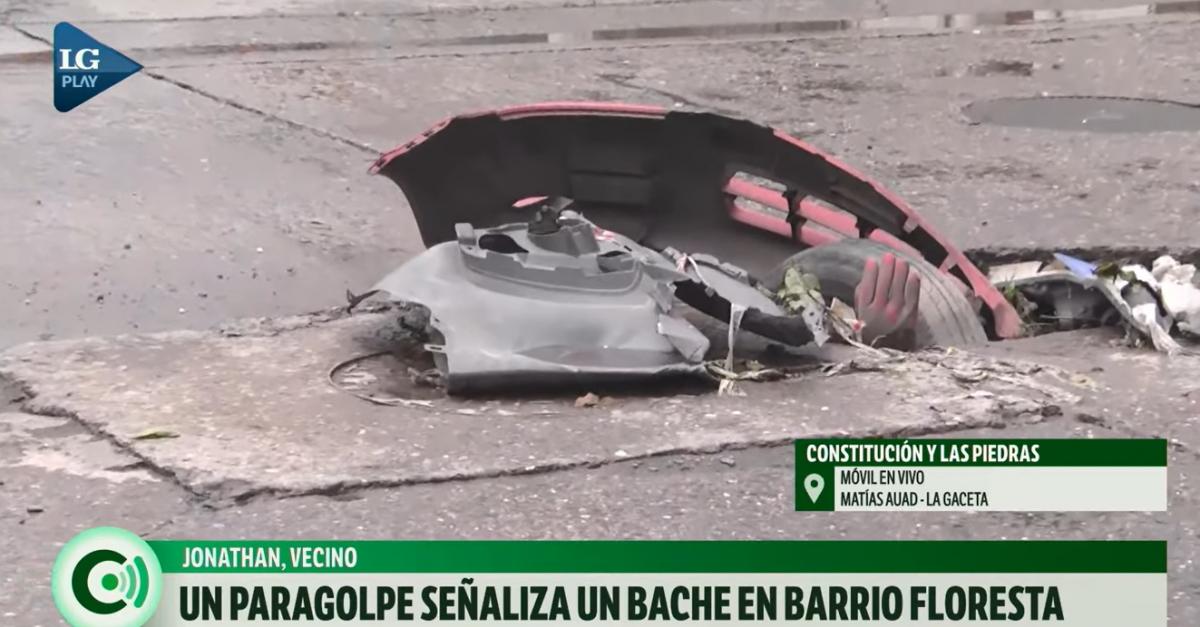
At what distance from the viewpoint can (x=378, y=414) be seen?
410 centimetres

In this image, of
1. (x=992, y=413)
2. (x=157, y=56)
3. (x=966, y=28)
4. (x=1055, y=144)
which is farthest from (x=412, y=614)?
(x=966, y=28)

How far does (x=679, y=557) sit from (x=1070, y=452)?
1.00 m

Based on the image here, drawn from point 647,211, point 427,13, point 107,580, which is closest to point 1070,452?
point 647,211

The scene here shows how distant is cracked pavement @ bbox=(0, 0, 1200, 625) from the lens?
3.64 m

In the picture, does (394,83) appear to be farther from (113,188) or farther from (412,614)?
(412,614)

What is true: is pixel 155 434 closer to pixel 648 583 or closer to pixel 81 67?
pixel 648 583

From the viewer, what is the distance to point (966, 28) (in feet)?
33.9

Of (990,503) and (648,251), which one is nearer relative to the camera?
(990,503)

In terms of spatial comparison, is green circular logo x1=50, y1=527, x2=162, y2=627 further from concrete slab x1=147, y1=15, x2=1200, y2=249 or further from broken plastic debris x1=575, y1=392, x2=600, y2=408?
concrete slab x1=147, y1=15, x2=1200, y2=249

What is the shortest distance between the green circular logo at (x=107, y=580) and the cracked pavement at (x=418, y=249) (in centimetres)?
6

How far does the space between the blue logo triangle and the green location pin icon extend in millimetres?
4804

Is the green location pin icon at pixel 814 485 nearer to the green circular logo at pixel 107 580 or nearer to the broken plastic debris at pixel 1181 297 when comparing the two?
the green circular logo at pixel 107 580

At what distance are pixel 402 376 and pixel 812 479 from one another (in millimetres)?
1233

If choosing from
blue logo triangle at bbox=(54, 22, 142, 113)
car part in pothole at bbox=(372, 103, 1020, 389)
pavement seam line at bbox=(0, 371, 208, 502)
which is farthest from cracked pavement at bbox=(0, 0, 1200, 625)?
car part in pothole at bbox=(372, 103, 1020, 389)
